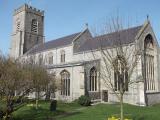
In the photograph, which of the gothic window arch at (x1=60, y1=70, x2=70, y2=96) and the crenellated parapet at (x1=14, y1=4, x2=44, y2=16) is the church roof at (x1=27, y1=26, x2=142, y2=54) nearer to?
the gothic window arch at (x1=60, y1=70, x2=70, y2=96)

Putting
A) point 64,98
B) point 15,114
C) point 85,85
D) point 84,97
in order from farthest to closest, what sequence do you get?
point 64,98 → point 85,85 → point 84,97 → point 15,114

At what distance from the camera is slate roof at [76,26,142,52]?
18023 millimetres

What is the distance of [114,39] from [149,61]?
18866 millimetres

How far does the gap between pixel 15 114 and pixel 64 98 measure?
14034 mm

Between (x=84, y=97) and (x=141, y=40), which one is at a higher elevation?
(x=141, y=40)

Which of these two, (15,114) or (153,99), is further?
(153,99)

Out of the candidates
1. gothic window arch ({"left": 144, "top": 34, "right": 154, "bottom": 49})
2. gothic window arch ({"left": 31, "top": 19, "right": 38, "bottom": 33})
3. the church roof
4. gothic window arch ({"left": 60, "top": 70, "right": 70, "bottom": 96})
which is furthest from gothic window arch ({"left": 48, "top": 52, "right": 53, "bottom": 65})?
gothic window arch ({"left": 144, "top": 34, "right": 154, "bottom": 49})

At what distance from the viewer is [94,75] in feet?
122

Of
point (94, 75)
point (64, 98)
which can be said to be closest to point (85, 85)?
point (94, 75)

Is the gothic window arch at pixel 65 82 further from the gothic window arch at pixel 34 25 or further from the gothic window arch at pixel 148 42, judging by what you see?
the gothic window arch at pixel 34 25

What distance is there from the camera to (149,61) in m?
36.2

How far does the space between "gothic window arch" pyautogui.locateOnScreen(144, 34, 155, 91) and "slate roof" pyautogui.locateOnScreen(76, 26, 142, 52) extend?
9.54 feet

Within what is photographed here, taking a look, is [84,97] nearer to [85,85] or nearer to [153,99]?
[85,85]

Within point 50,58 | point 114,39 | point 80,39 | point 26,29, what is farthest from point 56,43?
point 114,39
